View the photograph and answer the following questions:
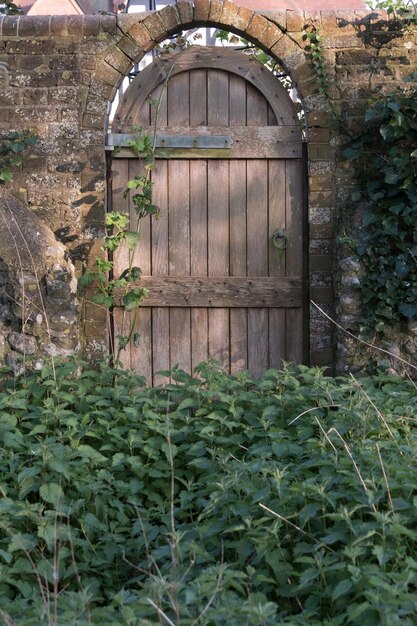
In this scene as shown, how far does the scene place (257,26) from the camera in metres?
5.77

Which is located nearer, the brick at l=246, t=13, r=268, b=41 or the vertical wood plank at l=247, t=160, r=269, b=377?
the brick at l=246, t=13, r=268, b=41

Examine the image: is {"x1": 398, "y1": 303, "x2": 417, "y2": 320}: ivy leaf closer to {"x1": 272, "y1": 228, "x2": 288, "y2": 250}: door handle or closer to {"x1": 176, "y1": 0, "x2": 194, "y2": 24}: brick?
{"x1": 272, "y1": 228, "x2": 288, "y2": 250}: door handle

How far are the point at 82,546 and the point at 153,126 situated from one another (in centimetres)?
328

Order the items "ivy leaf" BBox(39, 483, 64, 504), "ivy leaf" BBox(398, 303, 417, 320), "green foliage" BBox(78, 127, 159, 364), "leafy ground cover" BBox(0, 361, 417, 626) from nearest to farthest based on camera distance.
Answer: "leafy ground cover" BBox(0, 361, 417, 626), "ivy leaf" BBox(39, 483, 64, 504), "ivy leaf" BBox(398, 303, 417, 320), "green foliage" BBox(78, 127, 159, 364)

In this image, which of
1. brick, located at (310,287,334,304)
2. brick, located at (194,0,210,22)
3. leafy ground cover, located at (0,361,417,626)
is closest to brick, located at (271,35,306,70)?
brick, located at (194,0,210,22)

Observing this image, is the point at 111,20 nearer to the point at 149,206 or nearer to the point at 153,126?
the point at 153,126

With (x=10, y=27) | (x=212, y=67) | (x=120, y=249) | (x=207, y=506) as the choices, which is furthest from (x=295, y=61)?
(x=207, y=506)

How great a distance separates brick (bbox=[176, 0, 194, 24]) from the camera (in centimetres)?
577

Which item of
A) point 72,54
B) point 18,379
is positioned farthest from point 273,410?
point 72,54

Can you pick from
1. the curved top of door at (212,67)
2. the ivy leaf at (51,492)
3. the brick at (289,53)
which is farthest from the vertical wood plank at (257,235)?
the ivy leaf at (51,492)

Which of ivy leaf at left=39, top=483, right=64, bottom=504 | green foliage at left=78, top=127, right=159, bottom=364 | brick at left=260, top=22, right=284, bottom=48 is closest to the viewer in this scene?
ivy leaf at left=39, top=483, right=64, bottom=504

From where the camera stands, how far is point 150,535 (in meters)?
3.55

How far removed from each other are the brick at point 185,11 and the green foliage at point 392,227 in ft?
4.46

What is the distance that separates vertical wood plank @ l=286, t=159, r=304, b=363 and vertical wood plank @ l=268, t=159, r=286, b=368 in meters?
0.03
